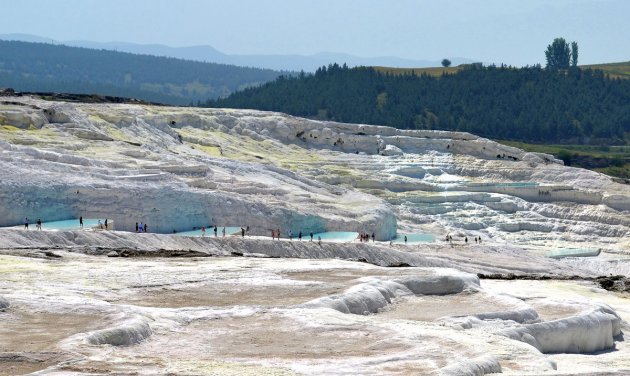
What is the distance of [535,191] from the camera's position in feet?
246

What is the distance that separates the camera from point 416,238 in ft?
198

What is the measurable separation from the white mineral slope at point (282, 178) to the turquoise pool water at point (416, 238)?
84 cm

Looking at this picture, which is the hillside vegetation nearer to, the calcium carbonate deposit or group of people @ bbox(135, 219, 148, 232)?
the calcium carbonate deposit

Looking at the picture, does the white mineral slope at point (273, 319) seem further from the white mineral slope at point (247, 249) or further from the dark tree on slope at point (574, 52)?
the dark tree on slope at point (574, 52)

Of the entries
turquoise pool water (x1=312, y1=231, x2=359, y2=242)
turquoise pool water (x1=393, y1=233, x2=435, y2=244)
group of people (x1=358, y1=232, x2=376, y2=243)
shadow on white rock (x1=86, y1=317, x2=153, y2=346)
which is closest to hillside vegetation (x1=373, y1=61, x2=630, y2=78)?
turquoise pool water (x1=393, y1=233, x2=435, y2=244)

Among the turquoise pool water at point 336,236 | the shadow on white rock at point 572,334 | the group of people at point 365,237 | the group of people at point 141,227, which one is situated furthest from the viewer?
the group of people at point 365,237

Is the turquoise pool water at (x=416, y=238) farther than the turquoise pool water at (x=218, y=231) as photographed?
Yes

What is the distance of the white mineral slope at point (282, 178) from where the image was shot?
50.3 m

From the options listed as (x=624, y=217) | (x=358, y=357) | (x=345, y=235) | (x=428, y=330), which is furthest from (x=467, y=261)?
(x=358, y=357)

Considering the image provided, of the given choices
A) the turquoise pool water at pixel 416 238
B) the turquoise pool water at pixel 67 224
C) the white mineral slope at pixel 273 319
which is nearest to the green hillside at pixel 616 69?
the turquoise pool water at pixel 416 238

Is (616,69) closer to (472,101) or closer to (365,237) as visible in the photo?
(472,101)

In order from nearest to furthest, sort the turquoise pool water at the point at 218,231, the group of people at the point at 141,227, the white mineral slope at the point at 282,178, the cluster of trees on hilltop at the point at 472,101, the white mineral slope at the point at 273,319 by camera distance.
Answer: the white mineral slope at the point at 273,319, the group of people at the point at 141,227, the turquoise pool water at the point at 218,231, the white mineral slope at the point at 282,178, the cluster of trees on hilltop at the point at 472,101

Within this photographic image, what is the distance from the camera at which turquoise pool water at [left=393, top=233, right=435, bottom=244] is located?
5869 cm

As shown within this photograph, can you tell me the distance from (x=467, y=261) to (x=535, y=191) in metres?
23.8
